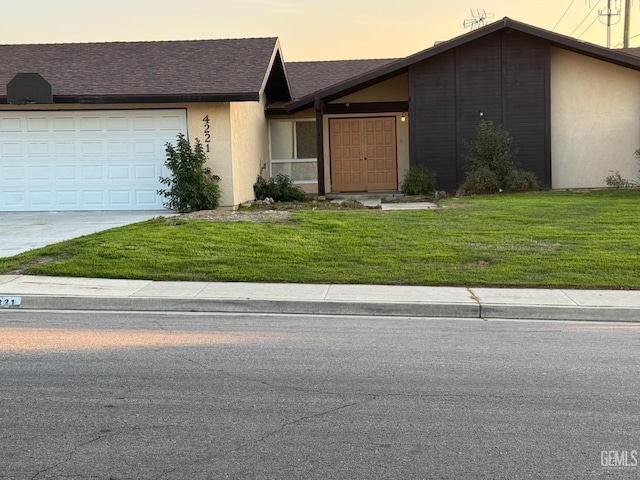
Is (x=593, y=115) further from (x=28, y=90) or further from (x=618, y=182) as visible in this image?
(x=28, y=90)

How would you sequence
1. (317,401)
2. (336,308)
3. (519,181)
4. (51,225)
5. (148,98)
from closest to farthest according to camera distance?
1. (317,401)
2. (336,308)
3. (51,225)
4. (148,98)
5. (519,181)

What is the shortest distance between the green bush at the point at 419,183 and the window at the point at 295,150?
400 cm

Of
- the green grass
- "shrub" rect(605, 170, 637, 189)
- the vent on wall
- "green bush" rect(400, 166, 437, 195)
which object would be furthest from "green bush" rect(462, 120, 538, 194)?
the vent on wall

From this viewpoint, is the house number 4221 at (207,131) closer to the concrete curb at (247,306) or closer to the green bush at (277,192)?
the green bush at (277,192)

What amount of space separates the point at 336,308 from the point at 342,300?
6.8 inches

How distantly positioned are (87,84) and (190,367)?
13.4m

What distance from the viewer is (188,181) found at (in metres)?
17.3

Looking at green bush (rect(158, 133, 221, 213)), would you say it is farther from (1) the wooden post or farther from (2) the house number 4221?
(1) the wooden post

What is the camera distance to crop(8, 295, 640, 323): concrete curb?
8.86 metres

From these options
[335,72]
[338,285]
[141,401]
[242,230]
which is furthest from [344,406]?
[335,72]

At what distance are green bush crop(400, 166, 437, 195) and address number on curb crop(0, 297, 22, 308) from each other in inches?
545

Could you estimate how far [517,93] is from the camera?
21547 mm

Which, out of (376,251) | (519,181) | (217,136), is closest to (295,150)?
(217,136)

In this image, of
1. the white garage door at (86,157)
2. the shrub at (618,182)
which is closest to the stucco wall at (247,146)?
the white garage door at (86,157)
